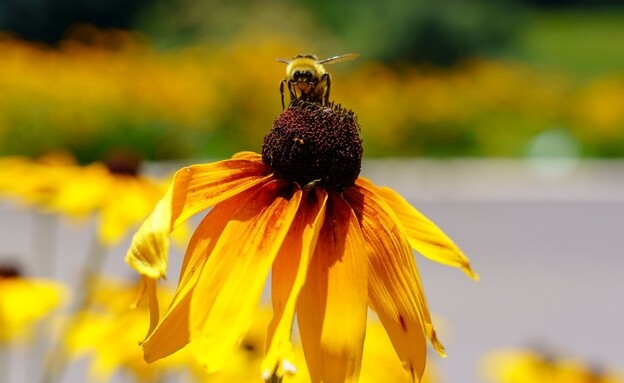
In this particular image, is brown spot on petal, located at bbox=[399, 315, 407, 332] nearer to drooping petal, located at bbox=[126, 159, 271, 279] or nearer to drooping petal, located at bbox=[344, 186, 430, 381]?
drooping petal, located at bbox=[344, 186, 430, 381]

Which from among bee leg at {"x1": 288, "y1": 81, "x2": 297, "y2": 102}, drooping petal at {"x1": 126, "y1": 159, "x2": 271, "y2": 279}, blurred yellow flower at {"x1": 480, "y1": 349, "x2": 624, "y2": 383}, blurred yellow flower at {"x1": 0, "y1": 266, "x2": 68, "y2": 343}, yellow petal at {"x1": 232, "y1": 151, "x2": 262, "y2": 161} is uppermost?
bee leg at {"x1": 288, "y1": 81, "x2": 297, "y2": 102}

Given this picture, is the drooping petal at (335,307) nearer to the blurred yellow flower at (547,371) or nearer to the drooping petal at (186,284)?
the drooping petal at (186,284)

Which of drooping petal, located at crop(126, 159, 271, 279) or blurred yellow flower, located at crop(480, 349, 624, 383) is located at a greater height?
drooping petal, located at crop(126, 159, 271, 279)

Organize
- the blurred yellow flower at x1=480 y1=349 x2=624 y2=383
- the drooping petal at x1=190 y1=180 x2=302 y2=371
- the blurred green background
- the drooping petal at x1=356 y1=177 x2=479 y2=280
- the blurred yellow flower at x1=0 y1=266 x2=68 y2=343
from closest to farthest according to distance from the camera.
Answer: the drooping petal at x1=190 y1=180 x2=302 y2=371, the drooping petal at x1=356 y1=177 x2=479 y2=280, the blurred yellow flower at x1=0 y1=266 x2=68 y2=343, the blurred yellow flower at x1=480 y1=349 x2=624 y2=383, the blurred green background

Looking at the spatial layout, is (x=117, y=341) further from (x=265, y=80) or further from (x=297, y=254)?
(x=265, y=80)

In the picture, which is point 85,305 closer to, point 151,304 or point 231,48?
point 151,304

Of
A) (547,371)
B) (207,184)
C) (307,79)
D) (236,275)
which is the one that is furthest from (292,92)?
(547,371)

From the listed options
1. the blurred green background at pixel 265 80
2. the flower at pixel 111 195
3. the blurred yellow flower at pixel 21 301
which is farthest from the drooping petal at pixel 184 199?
the blurred green background at pixel 265 80

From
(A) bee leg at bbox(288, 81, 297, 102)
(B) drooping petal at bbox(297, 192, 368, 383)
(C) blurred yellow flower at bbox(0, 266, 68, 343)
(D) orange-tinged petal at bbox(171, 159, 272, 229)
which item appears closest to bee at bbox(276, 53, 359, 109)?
(A) bee leg at bbox(288, 81, 297, 102)
